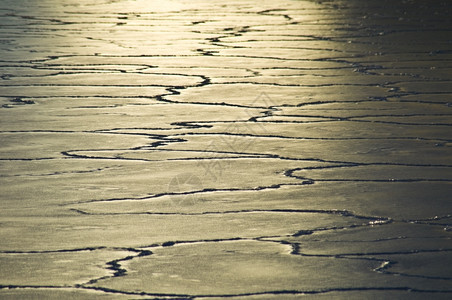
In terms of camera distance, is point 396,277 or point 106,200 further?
point 106,200

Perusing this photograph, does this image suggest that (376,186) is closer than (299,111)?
Yes

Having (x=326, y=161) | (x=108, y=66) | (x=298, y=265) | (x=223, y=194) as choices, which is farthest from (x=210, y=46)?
(x=298, y=265)

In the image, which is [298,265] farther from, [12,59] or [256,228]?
[12,59]

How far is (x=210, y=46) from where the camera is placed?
537 centimetres

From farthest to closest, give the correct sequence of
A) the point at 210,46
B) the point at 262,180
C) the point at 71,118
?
the point at 210,46 → the point at 71,118 → the point at 262,180

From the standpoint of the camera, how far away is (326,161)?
104 inches

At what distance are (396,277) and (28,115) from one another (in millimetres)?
1828

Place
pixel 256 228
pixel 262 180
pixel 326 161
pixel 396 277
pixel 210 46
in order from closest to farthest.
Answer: pixel 396 277 < pixel 256 228 < pixel 262 180 < pixel 326 161 < pixel 210 46

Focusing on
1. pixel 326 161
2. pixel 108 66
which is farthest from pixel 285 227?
pixel 108 66

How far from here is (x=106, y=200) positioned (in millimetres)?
2258

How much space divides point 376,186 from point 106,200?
2.06ft

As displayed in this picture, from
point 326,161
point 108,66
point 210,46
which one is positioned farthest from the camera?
point 210,46

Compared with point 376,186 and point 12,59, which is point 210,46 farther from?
point 376,186

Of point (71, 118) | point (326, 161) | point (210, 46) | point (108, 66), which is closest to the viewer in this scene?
point (326, 161)
